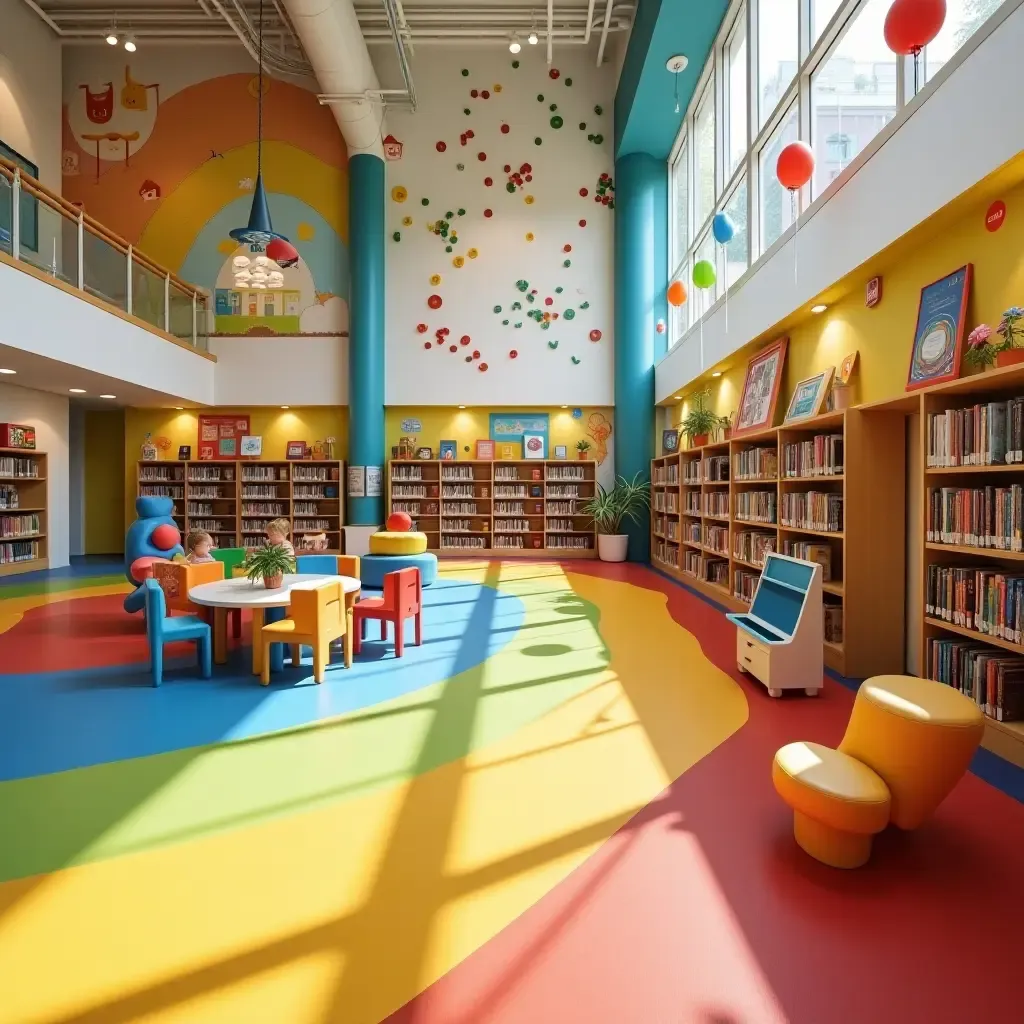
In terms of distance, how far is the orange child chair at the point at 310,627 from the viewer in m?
4.18

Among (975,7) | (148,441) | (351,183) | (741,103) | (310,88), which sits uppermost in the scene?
(310,88)

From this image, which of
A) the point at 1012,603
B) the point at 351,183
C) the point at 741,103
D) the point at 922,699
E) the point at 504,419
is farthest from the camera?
the point at 504,419

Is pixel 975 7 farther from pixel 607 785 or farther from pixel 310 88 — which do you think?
pixel 310 88

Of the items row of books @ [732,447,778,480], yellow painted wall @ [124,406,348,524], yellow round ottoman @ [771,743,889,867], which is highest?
yellow painted wall @ [124,406,348,524]

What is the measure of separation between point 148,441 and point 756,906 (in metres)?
12.8

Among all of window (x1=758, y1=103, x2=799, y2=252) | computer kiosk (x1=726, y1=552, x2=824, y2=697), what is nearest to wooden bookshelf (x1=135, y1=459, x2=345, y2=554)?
window (x1=758, y1=103, x2=799, y2=252)

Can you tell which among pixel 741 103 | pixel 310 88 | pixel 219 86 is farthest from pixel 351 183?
pixel 741 103

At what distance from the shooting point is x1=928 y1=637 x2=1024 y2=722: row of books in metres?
3.07

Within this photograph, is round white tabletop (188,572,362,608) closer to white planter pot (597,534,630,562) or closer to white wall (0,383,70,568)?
white planter pot (597,534,630,562)

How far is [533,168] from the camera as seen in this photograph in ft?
38.0

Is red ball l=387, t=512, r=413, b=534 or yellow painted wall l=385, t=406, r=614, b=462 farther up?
yellow painted wall l=385, t=406, r=614, b=462

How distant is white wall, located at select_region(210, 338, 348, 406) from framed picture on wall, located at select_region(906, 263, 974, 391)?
955 centimetres

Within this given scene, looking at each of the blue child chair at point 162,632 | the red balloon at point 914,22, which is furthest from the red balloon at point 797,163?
the blue child chair at point 162,632

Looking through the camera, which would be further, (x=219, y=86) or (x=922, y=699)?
(x=219, y=86)
